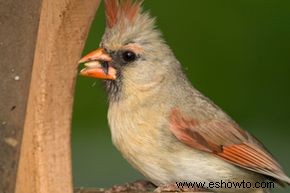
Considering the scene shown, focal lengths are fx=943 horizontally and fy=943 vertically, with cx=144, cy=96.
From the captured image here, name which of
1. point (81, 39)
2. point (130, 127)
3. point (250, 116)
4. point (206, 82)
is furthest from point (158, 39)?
point (250, 116)

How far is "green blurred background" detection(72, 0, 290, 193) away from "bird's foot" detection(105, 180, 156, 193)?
1.17 meters

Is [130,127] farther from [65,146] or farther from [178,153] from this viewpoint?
[65,146]

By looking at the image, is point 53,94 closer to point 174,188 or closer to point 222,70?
point 174,188

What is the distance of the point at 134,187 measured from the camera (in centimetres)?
415

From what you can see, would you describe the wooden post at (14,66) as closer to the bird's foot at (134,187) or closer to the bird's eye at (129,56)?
the bird's foot at (134,187)

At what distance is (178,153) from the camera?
4.09m

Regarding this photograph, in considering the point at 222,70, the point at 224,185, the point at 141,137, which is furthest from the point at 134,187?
the point at 222,70

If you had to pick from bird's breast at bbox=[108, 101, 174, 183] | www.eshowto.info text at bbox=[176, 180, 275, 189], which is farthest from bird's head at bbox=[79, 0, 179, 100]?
www.eshowto.info text at bbox=[176, 180, 275, 189]

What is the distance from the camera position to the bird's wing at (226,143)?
416 centimetres

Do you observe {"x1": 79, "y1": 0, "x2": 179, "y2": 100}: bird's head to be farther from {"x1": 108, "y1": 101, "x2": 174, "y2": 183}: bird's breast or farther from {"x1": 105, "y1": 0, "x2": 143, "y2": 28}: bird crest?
{"x1": 108, "y1": 101, "x2": 174, "y2": 183}: bird's breast

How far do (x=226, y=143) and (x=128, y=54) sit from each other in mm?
597

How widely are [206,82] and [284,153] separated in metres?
0.84

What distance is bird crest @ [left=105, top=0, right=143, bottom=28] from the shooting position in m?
4.05

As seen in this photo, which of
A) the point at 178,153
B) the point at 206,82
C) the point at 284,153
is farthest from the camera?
the point at 284,153
